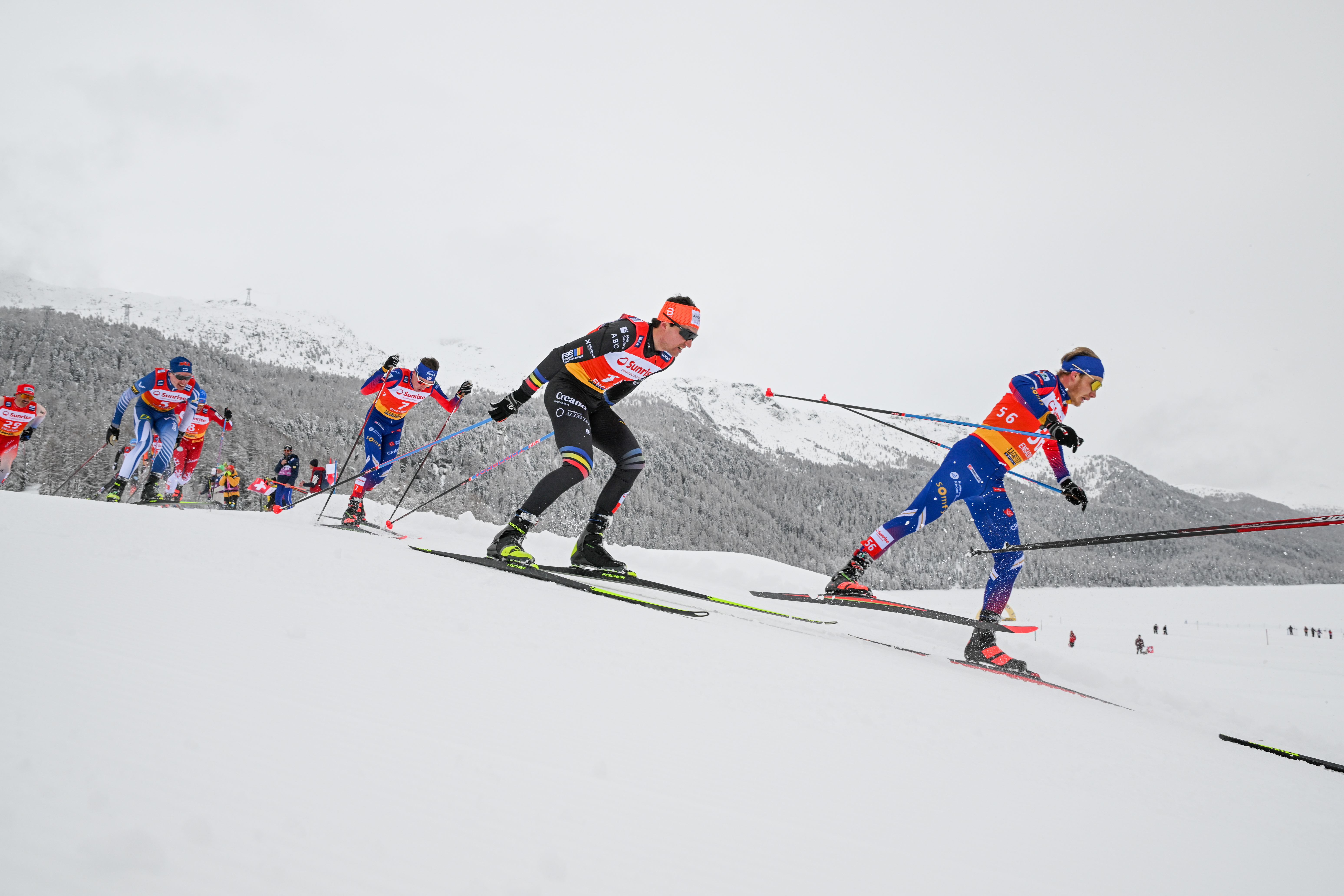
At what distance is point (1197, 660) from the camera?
26531mm

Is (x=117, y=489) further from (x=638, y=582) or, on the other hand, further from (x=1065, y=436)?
(x=1065, y=436)

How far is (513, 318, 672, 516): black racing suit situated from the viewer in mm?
4738

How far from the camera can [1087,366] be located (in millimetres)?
5211

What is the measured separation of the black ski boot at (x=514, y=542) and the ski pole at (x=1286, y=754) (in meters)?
4.59

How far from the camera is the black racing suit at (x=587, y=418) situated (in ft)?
15.5

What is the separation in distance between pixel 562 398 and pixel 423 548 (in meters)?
1.64

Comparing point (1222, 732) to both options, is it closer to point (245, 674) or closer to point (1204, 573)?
point (245, 674)

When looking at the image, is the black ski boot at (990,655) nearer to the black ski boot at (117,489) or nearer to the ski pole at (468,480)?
the ski pole at (468,480)

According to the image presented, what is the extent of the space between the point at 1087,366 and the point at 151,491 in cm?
1119

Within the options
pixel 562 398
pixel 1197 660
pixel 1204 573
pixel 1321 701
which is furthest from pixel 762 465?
pixel 562 398

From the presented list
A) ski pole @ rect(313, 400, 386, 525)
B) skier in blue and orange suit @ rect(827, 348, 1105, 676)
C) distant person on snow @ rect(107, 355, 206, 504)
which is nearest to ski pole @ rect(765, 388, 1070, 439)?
skier in blue and orange suit @ rect(827, 348, 1105, 676)

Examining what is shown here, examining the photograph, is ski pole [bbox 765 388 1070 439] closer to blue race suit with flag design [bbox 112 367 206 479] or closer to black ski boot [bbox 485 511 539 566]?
black ski boot [bbox 485 511 539 566]

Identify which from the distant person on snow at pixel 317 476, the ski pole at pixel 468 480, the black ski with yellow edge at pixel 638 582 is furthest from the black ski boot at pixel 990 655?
the distant person on snow at pixel 317 476

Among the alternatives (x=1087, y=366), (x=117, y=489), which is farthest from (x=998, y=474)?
(x=117, y=489)
